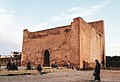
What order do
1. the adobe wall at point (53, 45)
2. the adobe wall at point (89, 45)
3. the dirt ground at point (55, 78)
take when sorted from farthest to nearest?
the adobe wall at point (53, 45), the adobe wall at point (89, 45), the dirt ground at point (55, 78)

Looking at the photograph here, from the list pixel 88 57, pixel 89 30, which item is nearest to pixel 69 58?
pixel 88 57

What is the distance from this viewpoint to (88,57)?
28688 millimetres

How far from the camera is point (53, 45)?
28.9 m

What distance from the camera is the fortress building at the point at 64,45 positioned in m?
26.2

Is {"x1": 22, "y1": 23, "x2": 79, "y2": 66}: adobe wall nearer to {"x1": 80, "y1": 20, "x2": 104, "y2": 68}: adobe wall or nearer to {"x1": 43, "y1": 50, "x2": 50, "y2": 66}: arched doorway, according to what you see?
{"x1": 43, "y1": 50, "x2": 50, "y2": 66}: arched doorway

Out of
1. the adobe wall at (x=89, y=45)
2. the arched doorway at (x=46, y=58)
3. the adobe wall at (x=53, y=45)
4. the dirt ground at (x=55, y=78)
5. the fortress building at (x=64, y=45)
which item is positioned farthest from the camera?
the arched doorway at (x=46, y=58)

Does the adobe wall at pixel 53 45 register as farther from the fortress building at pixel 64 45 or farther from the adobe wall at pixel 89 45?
the adobe wall at pixel 89 45

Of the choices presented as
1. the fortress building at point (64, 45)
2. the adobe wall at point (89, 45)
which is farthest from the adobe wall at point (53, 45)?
the adobe wall at point (89, 45)

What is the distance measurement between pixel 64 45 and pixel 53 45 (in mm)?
2057

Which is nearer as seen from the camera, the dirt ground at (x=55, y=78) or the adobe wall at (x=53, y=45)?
the dirt ground at (x=55, y=78)

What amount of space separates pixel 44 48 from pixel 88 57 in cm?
682

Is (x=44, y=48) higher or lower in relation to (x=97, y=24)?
lower

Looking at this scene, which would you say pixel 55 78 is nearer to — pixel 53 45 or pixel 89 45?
pixel 53 45

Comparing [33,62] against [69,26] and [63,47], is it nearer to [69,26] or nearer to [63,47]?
[63,47]
